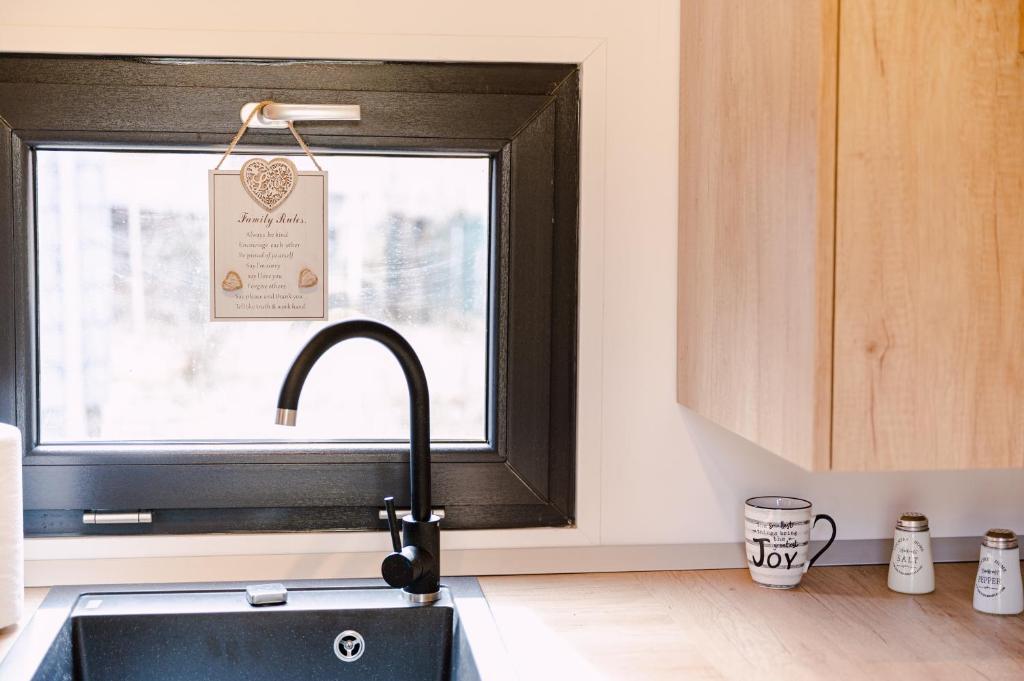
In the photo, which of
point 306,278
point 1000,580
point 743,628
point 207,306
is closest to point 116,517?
point 207,306

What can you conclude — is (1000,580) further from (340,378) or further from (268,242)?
(268,242)

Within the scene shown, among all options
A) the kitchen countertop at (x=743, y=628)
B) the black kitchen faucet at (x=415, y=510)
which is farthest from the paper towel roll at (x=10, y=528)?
the black kitchen faucet at (x=415, y=510)

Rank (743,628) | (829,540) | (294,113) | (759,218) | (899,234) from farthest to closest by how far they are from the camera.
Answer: (829,540) → (294,113) → (743,628) → (759,218) → (899,234)

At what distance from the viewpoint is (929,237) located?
1100 mm

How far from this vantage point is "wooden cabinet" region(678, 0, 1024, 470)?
1.08 meters

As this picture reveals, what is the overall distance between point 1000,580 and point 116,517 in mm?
1244

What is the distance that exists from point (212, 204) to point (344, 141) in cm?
21

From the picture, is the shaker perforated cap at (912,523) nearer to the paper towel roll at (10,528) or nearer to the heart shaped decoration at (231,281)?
the heart shaped decoration at (231,281)

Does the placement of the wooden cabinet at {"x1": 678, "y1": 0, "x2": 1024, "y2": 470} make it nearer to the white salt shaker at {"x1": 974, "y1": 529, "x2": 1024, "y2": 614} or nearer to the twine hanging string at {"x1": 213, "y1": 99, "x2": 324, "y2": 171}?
the white salt shaker at {"x1": 974, "y1": 529, "x2": 1024, "y2": 614}

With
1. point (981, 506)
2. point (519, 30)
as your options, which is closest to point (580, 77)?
point (519, 30)

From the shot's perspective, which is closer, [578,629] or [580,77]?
[578,629]

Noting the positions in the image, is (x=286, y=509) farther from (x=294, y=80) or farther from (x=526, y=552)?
(x=294, y=80)

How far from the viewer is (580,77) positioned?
1.54m

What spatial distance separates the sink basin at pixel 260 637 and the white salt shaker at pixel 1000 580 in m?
0.68
